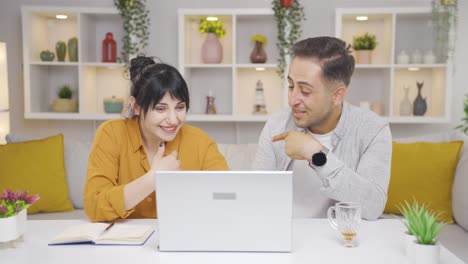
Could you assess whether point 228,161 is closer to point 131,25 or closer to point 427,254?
point 131,25

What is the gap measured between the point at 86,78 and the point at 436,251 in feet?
10.2

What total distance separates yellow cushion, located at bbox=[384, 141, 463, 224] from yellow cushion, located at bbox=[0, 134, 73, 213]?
1.87 meters

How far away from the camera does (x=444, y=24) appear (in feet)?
11.1

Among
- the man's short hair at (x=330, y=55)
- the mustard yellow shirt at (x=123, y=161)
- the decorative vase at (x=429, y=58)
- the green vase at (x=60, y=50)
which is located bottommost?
the mustard yellow shirt at (x=123, y=161)

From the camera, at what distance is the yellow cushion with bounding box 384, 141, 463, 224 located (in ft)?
8.71

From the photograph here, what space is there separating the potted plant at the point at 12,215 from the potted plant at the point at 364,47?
2731 mm

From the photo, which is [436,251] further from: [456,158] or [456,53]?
[456,53]

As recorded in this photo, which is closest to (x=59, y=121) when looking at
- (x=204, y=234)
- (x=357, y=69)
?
(x=357, y=69)

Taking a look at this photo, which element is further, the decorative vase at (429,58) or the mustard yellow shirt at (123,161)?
the decorative vase at (429,58)

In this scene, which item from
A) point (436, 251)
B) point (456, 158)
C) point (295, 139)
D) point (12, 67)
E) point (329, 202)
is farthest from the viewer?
point (12, 67)

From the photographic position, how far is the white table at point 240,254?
3.98ft

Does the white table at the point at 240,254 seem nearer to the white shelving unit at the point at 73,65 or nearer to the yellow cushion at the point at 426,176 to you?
the yellow cushion at the point at 426,176

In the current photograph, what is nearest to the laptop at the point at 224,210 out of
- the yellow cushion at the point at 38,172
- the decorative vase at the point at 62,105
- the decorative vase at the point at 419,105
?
the yellow cushion at the point at 38,172

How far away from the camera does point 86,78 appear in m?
3.72
